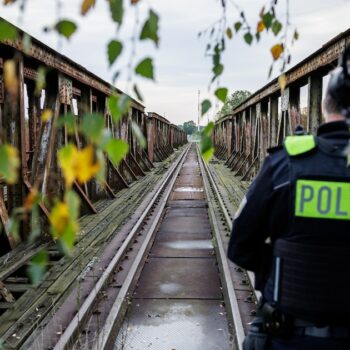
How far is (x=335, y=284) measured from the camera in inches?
67.4

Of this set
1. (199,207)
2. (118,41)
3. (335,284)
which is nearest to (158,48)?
(118,41)

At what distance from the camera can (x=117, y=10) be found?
3.19 feet

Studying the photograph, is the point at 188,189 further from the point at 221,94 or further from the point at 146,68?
the point at 146,68

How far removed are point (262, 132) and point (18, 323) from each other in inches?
370

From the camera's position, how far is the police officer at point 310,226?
1708 mm

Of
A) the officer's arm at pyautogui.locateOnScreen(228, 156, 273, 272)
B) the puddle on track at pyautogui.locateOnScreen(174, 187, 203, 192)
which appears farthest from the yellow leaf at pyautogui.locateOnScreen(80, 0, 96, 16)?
the puddle on track at pyautogui.locateOnScreen(174, 187, 203, 192)

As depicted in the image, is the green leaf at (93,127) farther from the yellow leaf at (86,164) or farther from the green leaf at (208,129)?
the green leaf at (208,129)

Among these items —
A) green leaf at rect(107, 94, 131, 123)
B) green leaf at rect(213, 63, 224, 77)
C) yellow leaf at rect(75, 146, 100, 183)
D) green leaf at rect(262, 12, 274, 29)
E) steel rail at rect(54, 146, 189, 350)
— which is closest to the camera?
yellow leaf at rect(75, 146, 100, 183)

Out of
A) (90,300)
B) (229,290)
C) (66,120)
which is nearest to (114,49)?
(66,120)

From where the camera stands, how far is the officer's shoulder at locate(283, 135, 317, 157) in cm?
175

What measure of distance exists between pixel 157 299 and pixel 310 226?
3.49 m

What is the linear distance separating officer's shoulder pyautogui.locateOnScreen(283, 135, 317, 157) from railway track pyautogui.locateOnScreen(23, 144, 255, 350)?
7.95 ft

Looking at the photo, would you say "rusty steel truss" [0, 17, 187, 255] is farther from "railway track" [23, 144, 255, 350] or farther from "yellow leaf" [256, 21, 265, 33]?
"yellow leaf" [256, 21, 265, 33]

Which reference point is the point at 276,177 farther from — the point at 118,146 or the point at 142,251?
the point at 142,251
